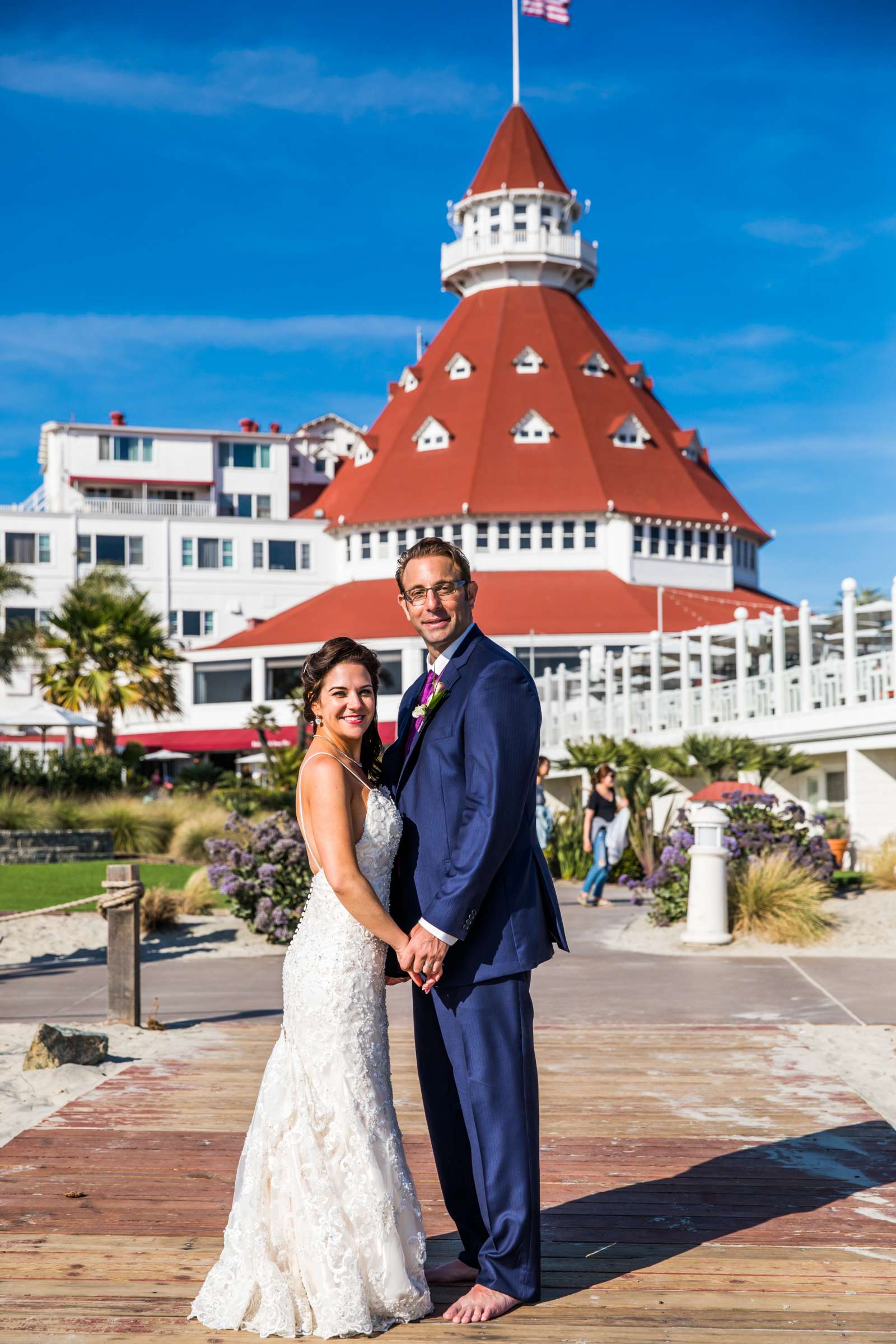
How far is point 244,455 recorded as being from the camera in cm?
7194

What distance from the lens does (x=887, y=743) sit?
63.1ft

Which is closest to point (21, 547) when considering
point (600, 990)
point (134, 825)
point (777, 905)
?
point (134, 825)

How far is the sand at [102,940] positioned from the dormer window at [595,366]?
4774cm

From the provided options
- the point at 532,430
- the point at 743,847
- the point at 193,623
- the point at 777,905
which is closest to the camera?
the point at 777,905

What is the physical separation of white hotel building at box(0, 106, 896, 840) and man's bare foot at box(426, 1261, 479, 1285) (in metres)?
33.9

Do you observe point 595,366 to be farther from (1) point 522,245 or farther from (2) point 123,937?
(2) point 123,937

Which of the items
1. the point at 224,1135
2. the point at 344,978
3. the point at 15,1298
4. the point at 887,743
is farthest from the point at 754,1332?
the point at 887,743

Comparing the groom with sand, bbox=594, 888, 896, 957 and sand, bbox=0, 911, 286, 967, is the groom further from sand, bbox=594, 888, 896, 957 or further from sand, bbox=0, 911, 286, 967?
sand, bbox=0, 911, 286, 967

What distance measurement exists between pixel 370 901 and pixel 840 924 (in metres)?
10.2

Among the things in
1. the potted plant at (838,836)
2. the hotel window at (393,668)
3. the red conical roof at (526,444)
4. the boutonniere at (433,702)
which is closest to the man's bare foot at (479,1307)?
the boutonniere at (433,702)

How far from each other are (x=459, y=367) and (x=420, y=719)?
57.1m

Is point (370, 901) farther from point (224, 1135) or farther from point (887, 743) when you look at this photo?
point (887, 743)

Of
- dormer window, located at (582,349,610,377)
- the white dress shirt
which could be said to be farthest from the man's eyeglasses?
dormer window, located at (582,349,610,377)

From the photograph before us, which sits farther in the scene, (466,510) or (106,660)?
(466,510)
